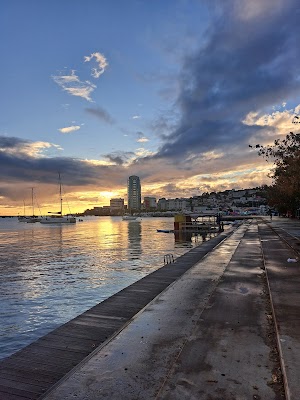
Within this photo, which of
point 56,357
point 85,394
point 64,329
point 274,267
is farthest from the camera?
point 274,267

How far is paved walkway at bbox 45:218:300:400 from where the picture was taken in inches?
178

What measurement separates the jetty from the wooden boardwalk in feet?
0.06

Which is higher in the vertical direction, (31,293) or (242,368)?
(242,368)

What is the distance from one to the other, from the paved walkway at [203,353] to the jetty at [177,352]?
0.05ft

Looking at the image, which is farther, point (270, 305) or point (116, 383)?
point (270, 305)

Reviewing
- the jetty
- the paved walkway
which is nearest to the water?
the jetty

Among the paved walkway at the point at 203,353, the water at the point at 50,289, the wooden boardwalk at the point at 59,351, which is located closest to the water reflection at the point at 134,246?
the water at the point at 50,289

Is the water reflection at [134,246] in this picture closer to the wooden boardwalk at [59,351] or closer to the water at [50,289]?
the water at [50,289]

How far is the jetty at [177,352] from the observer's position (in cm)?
460

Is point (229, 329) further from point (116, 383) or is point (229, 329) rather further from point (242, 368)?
point (116, 383)

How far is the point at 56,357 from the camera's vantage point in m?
6.59

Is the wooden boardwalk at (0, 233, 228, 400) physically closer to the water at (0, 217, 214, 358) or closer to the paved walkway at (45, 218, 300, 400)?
the paved walkway at (45, 218, 300, 400)

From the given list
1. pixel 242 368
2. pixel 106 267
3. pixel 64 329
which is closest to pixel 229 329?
pixel 242 368

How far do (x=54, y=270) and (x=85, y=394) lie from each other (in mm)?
20810
